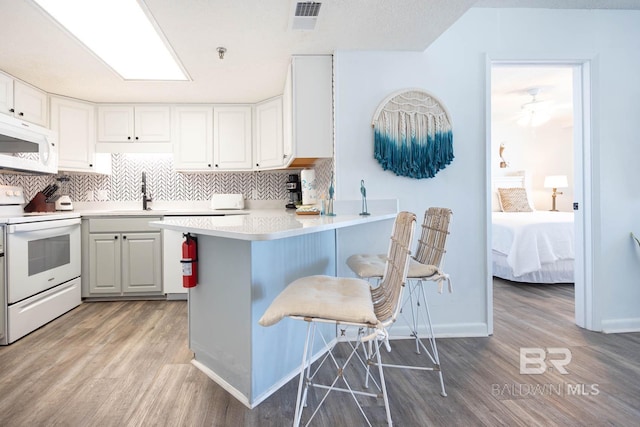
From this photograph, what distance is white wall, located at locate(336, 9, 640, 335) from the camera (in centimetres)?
233

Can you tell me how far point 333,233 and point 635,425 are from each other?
1.73 metres

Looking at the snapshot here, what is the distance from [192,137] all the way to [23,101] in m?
1.42

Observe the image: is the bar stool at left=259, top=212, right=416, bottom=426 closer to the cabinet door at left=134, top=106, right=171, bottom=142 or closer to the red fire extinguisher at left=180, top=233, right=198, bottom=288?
the red fire extinguisher at left=180, top=233, right=198, bottom=288

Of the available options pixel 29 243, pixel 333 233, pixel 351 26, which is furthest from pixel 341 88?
pixel 29 243

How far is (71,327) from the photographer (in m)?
2.49

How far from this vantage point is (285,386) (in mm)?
1659

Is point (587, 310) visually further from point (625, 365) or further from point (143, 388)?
point (143, 388)

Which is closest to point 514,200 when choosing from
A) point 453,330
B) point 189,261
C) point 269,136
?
point 453,330

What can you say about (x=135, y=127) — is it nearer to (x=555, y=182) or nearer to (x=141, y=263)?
(x=141, y=263)

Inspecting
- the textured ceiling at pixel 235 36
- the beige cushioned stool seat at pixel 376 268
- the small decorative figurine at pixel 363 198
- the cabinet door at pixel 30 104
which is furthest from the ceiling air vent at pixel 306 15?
the cabinet door at pixel 30 104

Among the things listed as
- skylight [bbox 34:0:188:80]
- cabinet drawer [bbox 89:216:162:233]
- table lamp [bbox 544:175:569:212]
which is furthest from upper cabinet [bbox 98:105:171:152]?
table lamp [bbox 544:175:569:212]

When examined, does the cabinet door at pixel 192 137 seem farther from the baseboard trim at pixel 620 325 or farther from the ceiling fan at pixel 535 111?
the ceiling fan at pixel 535 111

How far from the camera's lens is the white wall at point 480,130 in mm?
2334

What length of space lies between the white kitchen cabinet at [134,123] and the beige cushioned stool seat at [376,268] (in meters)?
2.76
